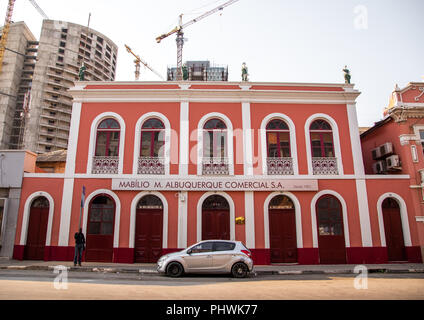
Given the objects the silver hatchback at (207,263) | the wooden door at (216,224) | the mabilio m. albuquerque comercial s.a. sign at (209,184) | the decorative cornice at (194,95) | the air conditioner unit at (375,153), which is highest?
the decorative cornice at (194,95)

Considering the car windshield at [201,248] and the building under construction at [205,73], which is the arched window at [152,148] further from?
the building under construction at [205,73]

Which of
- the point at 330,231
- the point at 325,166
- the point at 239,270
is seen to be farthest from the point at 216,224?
the point at 325,166

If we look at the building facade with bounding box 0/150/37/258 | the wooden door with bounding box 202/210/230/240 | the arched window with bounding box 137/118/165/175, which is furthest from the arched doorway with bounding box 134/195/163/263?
the building facade with bounding box 0/150/37/258

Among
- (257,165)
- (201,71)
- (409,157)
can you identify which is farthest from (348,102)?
(201,71)

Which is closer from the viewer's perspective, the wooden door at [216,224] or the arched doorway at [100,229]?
the arched doorway at [100,229]

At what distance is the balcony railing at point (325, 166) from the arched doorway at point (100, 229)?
10.6 metres

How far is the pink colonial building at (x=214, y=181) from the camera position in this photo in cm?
1370

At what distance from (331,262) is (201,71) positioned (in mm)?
51928

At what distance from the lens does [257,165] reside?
14.4 metres

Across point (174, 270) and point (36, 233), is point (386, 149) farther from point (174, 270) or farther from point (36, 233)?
point (36, 233)

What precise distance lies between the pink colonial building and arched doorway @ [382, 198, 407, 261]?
186 mm

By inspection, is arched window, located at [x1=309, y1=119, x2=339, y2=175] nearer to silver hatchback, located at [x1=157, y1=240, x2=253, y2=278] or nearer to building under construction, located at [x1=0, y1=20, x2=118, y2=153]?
silver hatchback, located at [x1=157, y1=240, x2=253, y2=278]

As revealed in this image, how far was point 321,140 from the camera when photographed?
49.6 feet

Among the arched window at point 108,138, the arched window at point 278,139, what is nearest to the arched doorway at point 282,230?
the arched window at point 278,139
